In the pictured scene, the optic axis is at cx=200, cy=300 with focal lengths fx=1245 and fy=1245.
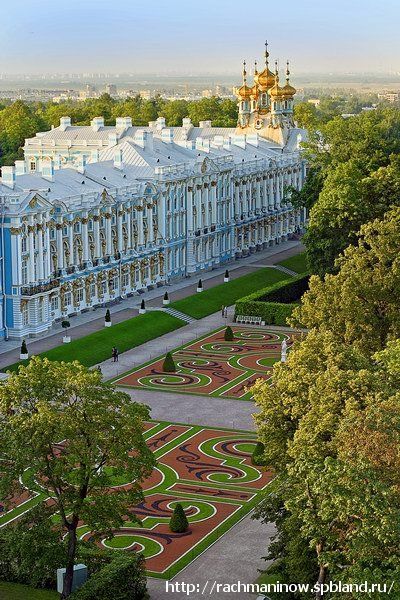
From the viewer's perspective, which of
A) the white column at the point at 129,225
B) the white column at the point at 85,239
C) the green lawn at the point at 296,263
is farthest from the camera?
the green lawn at the point at 296,263

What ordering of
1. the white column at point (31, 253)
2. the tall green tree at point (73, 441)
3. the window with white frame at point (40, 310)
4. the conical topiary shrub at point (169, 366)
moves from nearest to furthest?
the tall green tree at point (73, 441)
the conical topiary shrub at point (169, 366)
the white column at point (31, 253)
the window with white frame at point (40, 310)

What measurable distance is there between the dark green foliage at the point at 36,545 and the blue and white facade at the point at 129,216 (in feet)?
137

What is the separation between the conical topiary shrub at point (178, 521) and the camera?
1972 inches

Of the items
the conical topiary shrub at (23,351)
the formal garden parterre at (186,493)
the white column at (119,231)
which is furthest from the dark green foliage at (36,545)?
the white column at (119,231)

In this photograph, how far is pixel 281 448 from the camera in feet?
145

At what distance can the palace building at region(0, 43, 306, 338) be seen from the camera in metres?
84.4

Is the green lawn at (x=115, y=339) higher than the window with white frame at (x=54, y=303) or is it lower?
lower

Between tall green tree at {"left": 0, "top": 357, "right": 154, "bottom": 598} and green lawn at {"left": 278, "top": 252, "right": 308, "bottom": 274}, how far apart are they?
7406cm

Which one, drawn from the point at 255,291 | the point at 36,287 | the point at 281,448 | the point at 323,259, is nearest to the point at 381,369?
the point at 281,448

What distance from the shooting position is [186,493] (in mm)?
54969

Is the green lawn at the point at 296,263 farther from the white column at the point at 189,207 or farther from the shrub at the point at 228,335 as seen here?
the shrub at the point at 228,335

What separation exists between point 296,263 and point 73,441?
80.3 metres

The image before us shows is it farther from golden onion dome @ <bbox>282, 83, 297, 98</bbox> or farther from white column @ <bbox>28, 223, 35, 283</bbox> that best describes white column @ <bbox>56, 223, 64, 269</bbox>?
golden onion dome @ <bbox>282, 83, 297, 98</bbox>

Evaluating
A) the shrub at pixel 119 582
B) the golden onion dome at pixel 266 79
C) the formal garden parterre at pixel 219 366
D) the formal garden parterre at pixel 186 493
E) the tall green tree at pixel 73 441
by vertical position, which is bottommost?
the formal garden parterre at pixel 219 366
